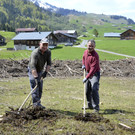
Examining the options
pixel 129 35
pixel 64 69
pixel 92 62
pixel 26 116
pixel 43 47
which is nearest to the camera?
pixel 26 116

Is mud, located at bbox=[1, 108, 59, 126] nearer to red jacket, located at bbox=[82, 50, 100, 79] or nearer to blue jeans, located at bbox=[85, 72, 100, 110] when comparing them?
blue jeans, located at bbox=[85, 72, 100, 110]

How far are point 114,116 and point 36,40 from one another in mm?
64062

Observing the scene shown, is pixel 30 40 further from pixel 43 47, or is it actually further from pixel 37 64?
pixel 43 47

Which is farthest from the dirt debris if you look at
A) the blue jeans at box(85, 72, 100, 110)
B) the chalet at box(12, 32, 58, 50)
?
the chalet at box(12, 32, 58, 50)

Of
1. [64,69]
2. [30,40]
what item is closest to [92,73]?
[64,69]

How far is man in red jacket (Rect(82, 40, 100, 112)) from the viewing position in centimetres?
662

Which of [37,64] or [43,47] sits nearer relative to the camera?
[43,47]

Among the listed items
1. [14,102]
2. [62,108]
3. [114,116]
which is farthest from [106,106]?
[14,102]

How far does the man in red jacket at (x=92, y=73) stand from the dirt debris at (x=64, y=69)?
32.8ft

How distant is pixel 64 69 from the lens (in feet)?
61.1

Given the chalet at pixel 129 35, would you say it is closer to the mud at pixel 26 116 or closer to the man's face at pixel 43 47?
the man's face at pixel 43 47

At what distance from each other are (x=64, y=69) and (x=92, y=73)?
12059 millimetres

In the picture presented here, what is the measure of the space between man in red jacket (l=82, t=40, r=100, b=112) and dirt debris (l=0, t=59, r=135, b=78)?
393 inches

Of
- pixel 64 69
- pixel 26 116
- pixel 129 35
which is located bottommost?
pixel 64 69
